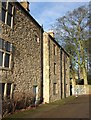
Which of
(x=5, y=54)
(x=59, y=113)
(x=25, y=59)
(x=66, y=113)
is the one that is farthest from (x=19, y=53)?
(x=66, y=113)

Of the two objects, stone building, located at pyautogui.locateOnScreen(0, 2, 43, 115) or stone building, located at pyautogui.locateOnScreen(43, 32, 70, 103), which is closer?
stone building, located at pyautogui.locateOnScreen(0, 2, 43, 115)

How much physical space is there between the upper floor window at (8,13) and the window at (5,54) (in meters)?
1.58

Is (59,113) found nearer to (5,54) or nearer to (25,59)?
(5,54)

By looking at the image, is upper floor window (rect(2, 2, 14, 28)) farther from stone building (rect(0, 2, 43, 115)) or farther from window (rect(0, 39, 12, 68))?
window (rect(0, 39, 12, 68))

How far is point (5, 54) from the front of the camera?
1611 centimetres

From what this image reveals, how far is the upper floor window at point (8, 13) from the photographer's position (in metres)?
16.3

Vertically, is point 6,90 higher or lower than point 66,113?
higher

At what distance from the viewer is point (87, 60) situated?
46.3 metres

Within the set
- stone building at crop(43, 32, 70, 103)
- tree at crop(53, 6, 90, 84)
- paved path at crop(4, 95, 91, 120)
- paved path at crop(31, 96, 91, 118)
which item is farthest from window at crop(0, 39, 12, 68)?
tree at crop(53, 6, 90, 84)

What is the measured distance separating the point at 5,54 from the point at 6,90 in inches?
98.3

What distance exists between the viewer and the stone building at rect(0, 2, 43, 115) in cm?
1598

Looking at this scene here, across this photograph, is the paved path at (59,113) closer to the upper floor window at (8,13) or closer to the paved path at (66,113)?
the paved path at (66,113)

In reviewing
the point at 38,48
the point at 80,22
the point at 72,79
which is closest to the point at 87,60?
the point at 72,79

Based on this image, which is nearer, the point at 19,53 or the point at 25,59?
the point at 19,53
